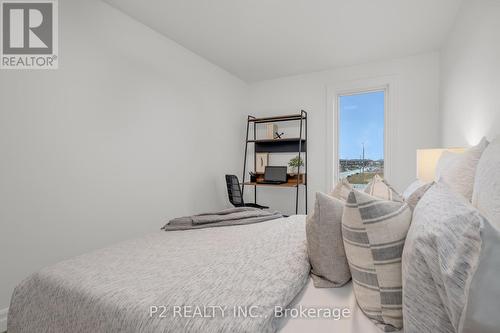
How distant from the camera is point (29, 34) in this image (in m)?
1.97

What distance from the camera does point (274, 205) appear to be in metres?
4.28

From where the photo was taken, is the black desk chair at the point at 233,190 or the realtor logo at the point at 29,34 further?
the black desk chair at the point at 233,190

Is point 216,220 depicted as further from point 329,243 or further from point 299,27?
point 299,27

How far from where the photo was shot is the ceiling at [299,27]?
230 cm

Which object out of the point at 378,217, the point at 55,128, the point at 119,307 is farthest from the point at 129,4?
the point at 378,217

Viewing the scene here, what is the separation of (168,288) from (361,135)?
3635 millimetres

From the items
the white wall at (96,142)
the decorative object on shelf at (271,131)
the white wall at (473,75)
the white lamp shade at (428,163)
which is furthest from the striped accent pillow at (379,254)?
the decorative object on shelf at (271,131)

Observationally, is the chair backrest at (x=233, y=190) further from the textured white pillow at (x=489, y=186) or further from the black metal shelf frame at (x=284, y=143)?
the textured white pillow at (x=489, y=186)

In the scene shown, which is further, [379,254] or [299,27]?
[299,27]

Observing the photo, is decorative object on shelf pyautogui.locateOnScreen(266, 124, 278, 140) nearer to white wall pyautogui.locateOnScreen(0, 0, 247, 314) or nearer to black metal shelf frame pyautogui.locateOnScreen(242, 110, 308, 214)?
black metal shelf frame pyautogui.locateOnScreen(242, 110, 308, 214)

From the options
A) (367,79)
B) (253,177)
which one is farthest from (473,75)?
(253,177)

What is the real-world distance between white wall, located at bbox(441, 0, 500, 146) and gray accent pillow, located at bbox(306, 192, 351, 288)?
1.35 m

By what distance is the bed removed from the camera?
75cm

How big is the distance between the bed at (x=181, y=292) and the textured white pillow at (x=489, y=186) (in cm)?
49
